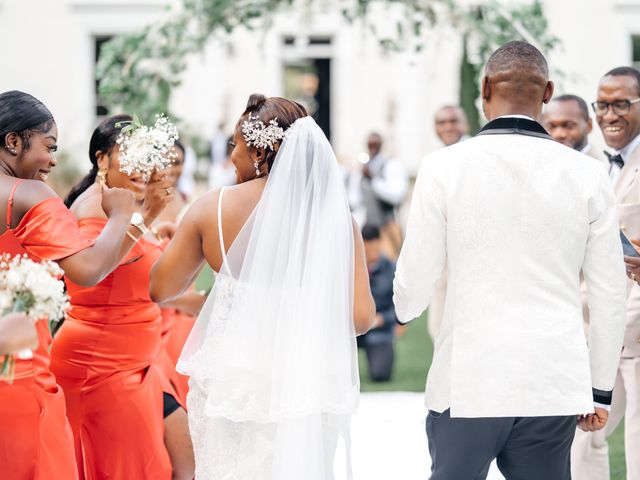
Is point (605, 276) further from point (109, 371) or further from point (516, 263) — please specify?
point (109, 371)

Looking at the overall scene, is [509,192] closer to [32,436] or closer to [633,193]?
[633,193]

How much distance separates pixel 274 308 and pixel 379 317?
6.00 metres

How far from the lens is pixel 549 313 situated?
3814 mm

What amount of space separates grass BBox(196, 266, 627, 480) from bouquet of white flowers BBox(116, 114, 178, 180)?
3.71 meters

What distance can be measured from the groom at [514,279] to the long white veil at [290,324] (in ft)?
1.09

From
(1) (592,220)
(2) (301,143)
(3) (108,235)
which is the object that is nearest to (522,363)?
(1) (592,220)

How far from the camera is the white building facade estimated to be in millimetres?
20938

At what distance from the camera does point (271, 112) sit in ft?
13.6

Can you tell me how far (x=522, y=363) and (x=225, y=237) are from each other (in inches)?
47.6

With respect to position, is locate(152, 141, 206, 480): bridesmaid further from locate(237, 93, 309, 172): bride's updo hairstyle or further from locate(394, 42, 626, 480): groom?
locate(394, 42, 626, 480): groom

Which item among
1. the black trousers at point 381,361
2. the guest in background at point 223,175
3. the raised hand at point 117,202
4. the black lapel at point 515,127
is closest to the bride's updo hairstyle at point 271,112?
the raised hand at point 117,202

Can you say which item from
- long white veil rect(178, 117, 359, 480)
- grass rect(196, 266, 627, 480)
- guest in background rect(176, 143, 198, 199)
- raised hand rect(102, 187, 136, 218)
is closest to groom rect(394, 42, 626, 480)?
long white veil rect(178, 117, 359, 480)

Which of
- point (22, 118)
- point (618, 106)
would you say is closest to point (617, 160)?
point (618, 106)

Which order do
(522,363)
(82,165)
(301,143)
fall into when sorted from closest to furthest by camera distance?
(522,363), (301,143), (82,165)
